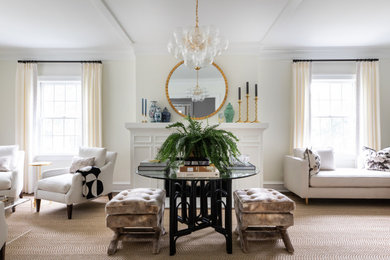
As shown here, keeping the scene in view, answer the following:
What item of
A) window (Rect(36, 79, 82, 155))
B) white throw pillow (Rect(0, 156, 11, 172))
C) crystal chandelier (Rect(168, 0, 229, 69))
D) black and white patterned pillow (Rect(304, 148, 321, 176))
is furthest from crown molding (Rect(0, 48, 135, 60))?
black and white patterned pillow (Rect(304, 148, 321, 176))

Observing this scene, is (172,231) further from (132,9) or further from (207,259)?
(132,9)

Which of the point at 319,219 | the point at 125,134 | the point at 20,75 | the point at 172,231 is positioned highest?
the point at 20,75

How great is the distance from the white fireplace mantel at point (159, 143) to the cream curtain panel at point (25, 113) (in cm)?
205

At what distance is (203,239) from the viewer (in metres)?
2.69

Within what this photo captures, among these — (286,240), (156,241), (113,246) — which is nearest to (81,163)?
(113,246)

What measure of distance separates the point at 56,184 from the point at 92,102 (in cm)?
171

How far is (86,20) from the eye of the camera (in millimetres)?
3490

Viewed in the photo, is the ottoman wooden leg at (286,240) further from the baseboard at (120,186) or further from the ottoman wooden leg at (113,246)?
the baseboard at (120,186)

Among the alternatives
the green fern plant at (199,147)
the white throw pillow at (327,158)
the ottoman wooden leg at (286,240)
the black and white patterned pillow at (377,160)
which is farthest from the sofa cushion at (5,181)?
the black and white patterned pillow at (377,160)

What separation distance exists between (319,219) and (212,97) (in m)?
2.37

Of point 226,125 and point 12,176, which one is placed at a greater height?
point 226,125

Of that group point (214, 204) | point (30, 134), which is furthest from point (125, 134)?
point (214, 204)

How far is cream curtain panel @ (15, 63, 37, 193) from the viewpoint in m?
4.69

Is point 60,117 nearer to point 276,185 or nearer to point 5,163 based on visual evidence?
point 5,163
